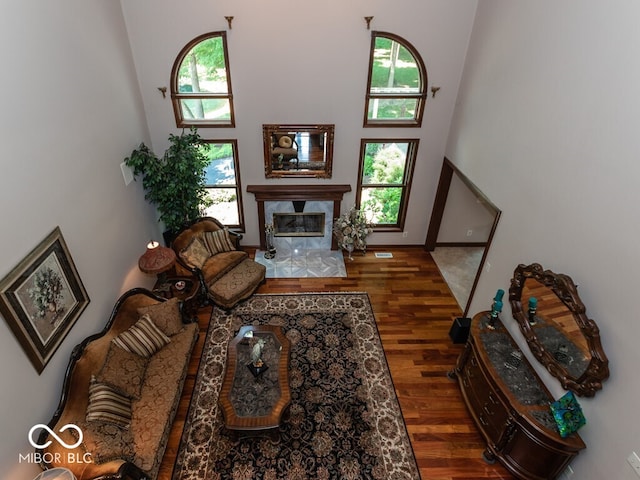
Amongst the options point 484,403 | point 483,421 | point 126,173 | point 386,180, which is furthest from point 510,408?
point 126,173

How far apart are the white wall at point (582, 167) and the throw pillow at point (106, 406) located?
185 inches

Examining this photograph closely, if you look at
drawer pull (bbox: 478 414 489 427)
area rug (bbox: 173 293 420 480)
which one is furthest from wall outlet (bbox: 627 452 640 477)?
area rug (bbox: 173 293 420 480)

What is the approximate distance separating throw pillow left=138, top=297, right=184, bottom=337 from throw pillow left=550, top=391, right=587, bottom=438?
4.65 metres

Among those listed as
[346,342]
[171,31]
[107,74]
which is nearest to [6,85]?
[107,74]

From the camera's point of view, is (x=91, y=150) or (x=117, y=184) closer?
(x=91, y=150)

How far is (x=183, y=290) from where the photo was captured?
589cm

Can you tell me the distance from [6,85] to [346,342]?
4.98 metres

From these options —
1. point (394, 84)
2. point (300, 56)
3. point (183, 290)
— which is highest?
point (300, 56)

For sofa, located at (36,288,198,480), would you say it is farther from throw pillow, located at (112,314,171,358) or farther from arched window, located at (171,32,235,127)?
arched window, located at (171,32,235,127)

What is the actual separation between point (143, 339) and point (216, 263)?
193cm

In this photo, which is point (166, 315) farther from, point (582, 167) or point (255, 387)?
point (582, 167)

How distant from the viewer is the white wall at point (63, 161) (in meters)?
3.24

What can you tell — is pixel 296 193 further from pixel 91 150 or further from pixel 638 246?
pixel 638 246

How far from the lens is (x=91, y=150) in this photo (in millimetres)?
4594
